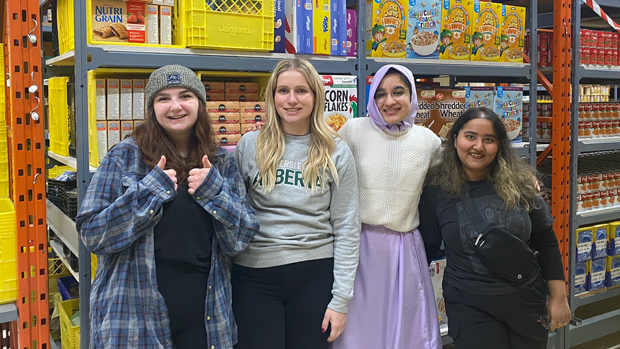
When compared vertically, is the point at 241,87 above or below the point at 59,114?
above

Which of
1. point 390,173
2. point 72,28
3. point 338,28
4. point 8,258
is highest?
point 338,28

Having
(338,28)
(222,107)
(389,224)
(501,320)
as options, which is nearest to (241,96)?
(222,107)

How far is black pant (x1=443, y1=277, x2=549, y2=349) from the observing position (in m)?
2.22

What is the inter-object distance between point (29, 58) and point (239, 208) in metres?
1.09

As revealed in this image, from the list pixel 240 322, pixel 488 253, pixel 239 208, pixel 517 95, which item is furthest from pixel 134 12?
pixel 517 95

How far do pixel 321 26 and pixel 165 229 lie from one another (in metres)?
1.41

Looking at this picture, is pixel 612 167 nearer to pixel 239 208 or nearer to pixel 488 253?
pixel 488 253

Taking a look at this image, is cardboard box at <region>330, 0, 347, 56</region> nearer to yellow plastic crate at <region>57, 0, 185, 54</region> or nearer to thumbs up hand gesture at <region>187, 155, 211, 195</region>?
yellow plastic crate at <region>57, 0, 185, 54</region>

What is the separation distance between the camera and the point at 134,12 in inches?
91.0

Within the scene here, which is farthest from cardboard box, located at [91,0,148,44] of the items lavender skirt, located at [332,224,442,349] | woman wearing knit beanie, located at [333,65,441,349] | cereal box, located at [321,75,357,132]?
lavender skirt, located at [332,224,442,349]

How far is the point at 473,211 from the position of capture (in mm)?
2260

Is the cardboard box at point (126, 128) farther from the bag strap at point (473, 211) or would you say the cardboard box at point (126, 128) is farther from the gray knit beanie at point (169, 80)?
the bag strap at point (473, 211)

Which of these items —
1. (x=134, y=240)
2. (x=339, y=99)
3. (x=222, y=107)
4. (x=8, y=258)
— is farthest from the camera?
(x=339, y=99)

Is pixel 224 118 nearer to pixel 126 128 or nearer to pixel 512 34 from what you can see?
pixel 126 128
